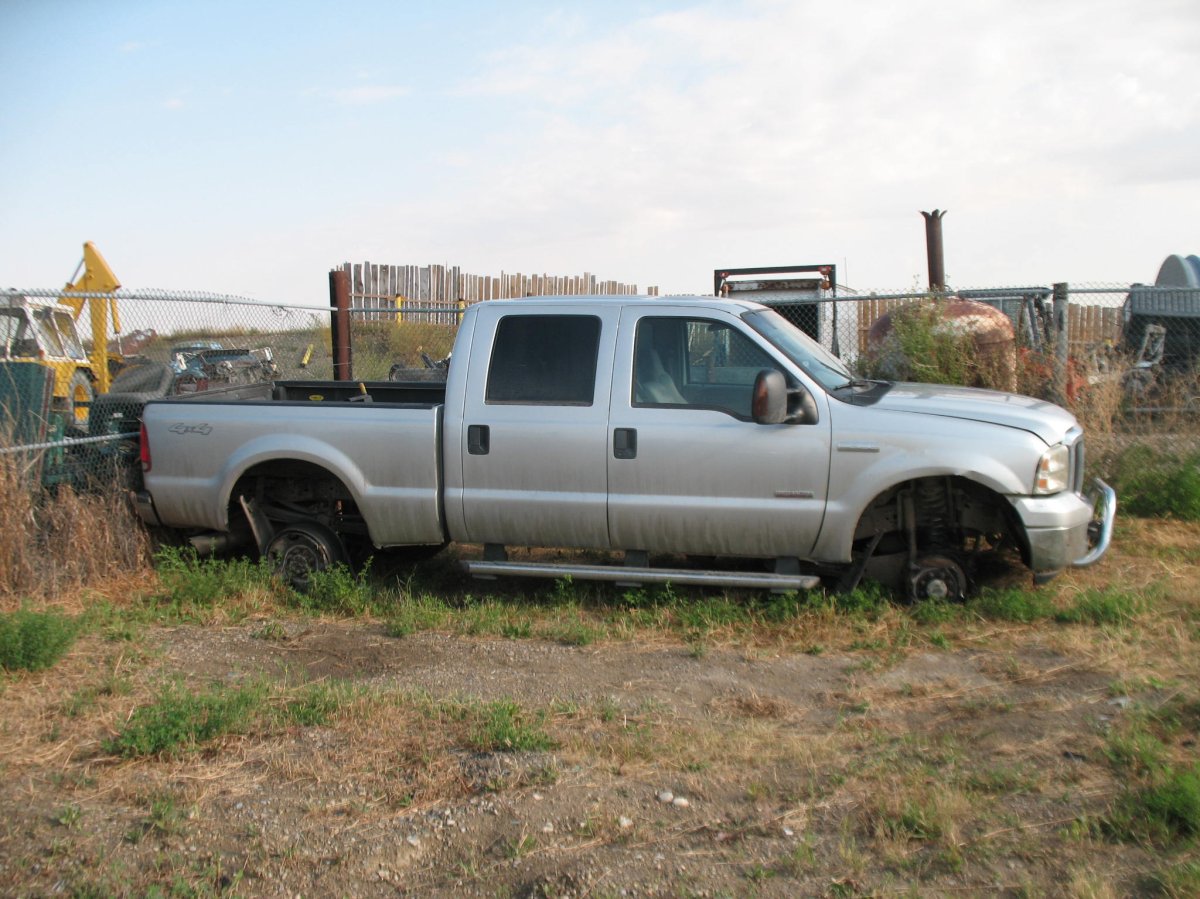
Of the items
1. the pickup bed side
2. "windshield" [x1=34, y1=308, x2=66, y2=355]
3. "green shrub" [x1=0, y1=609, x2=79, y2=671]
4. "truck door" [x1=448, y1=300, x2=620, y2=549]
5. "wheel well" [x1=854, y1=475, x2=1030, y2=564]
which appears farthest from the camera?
"windshield" [x1=34, y1=308, x2=66, y2=355]

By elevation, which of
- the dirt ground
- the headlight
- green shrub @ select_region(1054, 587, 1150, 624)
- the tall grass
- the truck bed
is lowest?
the dirt ground

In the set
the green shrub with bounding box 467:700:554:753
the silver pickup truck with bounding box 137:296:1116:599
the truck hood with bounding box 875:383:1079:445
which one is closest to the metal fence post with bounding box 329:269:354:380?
the silver pickup truck with bounding box 137:296:1116:599

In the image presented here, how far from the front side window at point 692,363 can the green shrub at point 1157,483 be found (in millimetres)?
3975

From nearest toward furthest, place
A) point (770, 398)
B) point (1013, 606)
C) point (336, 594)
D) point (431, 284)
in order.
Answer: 1. point (770, 398)
2. point (1013, 606)
3. point (336, 594)
4. point (431, 284)

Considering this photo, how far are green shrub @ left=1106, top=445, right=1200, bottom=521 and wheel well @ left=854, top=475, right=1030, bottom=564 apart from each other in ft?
8.91

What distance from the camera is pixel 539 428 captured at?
262 inches

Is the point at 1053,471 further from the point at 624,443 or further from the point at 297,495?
the point at 297,495

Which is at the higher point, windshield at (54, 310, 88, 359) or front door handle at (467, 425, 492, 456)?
windshield at (54, 310, 88, 359)

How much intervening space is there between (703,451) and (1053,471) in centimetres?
199

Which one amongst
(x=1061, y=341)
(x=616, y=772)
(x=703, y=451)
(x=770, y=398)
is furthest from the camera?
(x=1061, y=341)

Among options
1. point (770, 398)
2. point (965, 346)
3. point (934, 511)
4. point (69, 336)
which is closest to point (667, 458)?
point (770, 398)

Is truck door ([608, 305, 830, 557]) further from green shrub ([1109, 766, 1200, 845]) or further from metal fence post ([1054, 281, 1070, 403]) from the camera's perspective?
metal fence post ([1054, 281, 1070, 403])

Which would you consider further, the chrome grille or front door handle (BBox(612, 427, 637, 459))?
front door handle (BBox(612, 427, 637, 459))

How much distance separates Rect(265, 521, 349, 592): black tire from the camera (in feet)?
24.0
